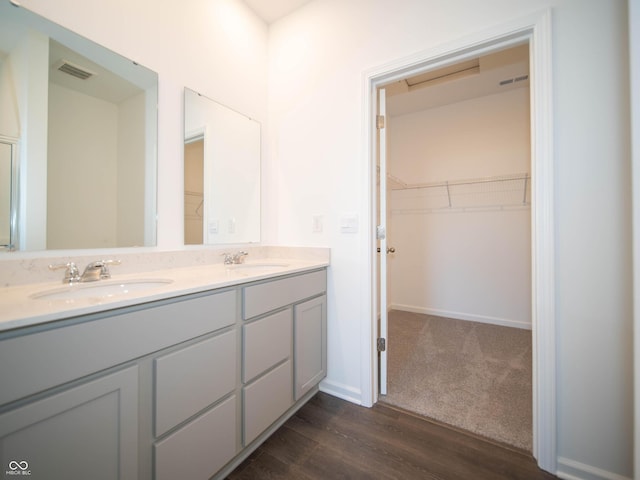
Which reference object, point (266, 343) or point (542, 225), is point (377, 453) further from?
point (542, 225)

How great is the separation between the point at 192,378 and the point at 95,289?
56cm

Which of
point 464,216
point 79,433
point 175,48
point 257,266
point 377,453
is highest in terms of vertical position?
point 175,48

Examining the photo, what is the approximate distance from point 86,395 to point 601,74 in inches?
85.7

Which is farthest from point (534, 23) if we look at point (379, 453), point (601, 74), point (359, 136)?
point (379, 453)

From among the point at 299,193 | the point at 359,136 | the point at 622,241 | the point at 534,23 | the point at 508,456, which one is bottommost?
the point at 508,456

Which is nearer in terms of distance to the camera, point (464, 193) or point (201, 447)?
point (201, 447)

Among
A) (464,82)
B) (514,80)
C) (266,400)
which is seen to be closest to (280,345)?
(266,400)

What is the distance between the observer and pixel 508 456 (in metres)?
1.29

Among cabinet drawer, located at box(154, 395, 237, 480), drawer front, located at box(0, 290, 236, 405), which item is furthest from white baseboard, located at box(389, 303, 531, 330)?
drawer front, located at box(0, 290, 236, 405)

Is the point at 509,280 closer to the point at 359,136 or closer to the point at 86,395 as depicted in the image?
the point at 359,136

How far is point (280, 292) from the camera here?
1.41 meters

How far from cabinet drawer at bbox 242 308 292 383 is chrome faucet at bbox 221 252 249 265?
54cm

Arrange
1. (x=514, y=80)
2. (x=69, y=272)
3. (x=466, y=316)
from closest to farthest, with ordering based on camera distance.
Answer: (x=69, y=272), (x=514, y=80), (x=466, y=316)

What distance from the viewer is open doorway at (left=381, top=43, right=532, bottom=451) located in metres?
2.34
